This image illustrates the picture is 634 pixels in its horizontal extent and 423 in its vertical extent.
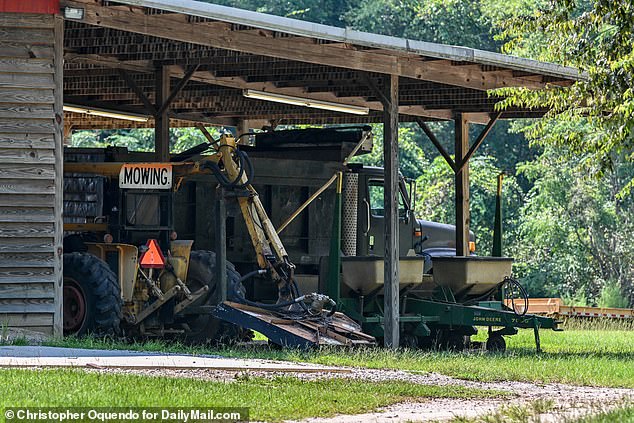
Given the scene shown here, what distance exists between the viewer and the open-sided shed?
17266 mm

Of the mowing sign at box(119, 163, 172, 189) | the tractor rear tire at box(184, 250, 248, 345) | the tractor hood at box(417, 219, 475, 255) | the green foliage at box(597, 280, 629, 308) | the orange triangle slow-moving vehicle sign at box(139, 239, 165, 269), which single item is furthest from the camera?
the green foliage at box(597, 280, 629, 308)

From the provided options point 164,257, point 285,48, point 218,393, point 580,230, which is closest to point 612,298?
point 580,230

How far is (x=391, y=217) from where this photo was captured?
2066 cm

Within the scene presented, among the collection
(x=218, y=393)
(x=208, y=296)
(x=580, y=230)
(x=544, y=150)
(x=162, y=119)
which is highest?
(x=544, y=150)

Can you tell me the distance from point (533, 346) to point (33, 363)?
1176 cm

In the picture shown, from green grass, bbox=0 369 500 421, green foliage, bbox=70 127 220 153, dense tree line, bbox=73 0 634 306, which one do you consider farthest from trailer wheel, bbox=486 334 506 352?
green foliage, bbox=70 127 220 153

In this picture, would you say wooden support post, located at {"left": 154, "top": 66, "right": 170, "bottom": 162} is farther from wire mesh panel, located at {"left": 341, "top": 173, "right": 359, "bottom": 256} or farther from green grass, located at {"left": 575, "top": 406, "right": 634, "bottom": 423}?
green grass, located at {"left": 575, "top": 406, "right": 634, "bottom": 423}

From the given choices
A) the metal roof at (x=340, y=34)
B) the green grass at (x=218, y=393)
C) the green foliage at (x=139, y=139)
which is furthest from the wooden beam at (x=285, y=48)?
the green foliage at (x=139, y=139)

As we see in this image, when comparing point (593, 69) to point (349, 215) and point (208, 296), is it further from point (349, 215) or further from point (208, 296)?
point (208, 296)

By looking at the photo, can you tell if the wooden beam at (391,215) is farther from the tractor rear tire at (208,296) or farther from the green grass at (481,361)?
the tractor rear tire at (208,296)

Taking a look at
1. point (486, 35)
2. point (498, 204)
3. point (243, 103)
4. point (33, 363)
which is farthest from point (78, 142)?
point (33, 363)

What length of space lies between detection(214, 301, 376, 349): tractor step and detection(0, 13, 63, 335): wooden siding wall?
2201 mm

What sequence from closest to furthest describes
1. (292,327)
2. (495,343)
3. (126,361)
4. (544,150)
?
(126,361) < (292,327) < (495,343) < (544,150)

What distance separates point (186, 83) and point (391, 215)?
4354mm
